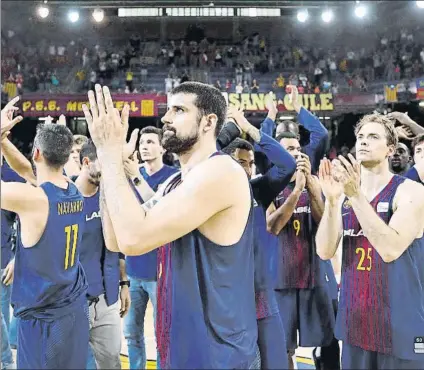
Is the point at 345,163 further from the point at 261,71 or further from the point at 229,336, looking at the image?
the point at 261,71

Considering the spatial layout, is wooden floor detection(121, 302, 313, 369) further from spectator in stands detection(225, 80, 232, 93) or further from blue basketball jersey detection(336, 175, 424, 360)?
spectator in stands detection(225, 80, 232, 93)

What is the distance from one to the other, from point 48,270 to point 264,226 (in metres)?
1.51

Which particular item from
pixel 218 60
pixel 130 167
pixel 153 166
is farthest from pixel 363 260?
pixel 218 60

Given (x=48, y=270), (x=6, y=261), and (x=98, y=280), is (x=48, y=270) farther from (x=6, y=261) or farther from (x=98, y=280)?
(x=6, y=261)

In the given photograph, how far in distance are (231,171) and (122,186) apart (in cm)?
43

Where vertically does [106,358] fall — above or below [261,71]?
A: below

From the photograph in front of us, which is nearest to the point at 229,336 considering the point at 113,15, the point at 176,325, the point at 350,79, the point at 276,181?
the point at 176,325

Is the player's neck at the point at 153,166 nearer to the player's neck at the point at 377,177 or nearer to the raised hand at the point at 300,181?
the raised hand at the point at 300,181

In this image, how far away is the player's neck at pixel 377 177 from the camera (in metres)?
3.06

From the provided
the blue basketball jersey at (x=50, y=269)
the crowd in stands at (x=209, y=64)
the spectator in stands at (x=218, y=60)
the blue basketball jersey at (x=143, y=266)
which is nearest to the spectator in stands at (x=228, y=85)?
the crowd in stands at (x=209, y=64)

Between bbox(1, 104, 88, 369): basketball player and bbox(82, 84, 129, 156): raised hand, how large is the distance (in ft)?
3.89

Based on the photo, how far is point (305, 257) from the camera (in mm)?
4078

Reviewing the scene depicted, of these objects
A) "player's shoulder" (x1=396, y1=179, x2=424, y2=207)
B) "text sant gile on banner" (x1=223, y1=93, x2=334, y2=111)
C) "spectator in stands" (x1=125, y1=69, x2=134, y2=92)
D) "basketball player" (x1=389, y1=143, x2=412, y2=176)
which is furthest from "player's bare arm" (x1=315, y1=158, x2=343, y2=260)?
"spectator in stands" (x1=125, y1=69, x2=134, y2=92)

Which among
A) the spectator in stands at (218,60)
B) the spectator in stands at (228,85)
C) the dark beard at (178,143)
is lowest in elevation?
the dark beard at (178,143)
